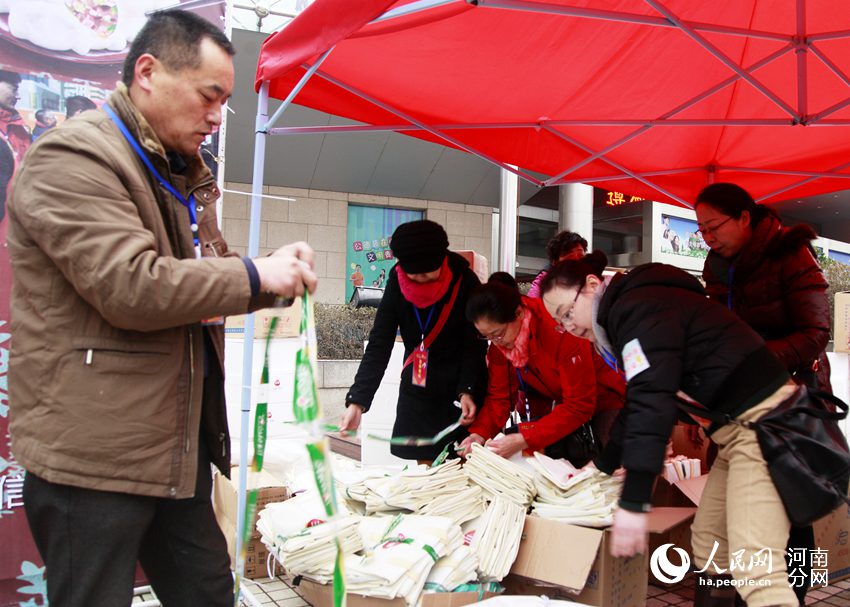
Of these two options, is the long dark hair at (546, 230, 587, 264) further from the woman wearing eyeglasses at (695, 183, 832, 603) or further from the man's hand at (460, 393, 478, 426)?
the man's hand at (460, 393, 478, 426)

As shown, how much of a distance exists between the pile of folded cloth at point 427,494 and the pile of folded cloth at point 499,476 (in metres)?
0.04

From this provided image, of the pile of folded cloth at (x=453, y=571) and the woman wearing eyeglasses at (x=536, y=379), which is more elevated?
the woman wearing eyeglasses at (x=536, y=379)

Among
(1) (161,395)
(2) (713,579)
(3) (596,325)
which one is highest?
(3) (596,325)

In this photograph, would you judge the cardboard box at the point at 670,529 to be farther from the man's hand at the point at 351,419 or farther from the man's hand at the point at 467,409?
the man's hand at the point at 351,419

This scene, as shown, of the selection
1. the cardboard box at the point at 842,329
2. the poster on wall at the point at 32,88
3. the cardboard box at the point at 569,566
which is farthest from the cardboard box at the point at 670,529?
the cardboard box at the point at 842,329

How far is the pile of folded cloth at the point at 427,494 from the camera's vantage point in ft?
9.11

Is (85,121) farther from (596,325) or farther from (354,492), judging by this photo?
(354,492)

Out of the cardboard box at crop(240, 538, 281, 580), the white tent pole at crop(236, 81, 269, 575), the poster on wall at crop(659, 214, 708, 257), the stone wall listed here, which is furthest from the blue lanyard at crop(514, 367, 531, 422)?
the poster on wall at crop(659, 214, 708, 257)

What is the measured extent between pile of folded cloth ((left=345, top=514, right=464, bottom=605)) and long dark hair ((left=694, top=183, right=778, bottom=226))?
5.66 ft

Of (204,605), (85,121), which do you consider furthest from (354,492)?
(85,121)

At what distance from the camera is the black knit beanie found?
122 inches

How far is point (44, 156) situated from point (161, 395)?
1.67 feet

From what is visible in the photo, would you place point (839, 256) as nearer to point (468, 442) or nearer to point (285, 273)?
point (468, 442)

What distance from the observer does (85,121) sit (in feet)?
4.49
